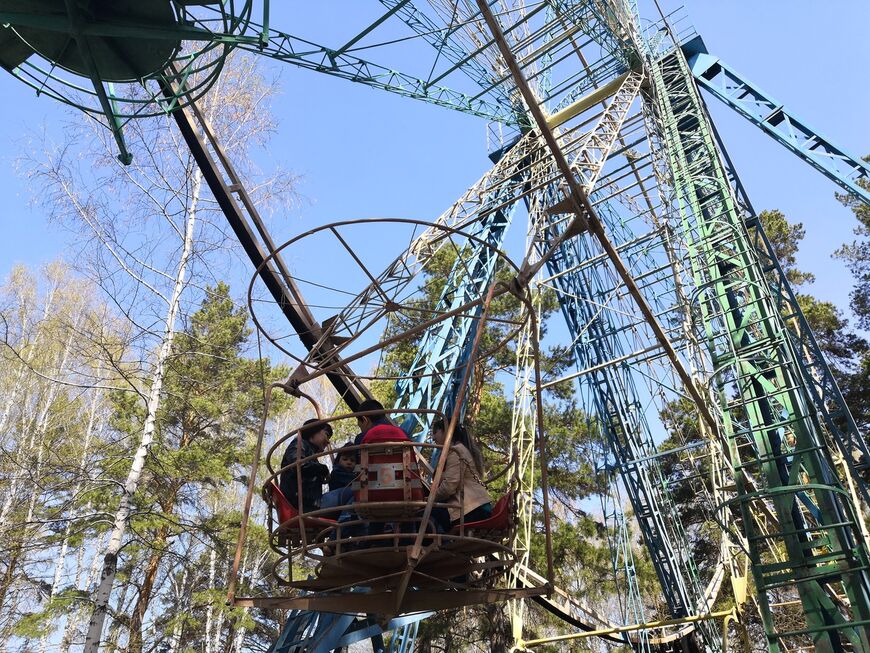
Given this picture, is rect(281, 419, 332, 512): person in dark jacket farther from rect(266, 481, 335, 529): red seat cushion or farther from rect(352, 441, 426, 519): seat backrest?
rect(352, 441, 426, 519): seat backrest

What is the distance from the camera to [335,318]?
5602 millimetres

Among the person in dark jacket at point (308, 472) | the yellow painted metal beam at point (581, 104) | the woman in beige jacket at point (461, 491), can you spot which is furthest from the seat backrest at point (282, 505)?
the yellow painted metal beam at point (581, 104)

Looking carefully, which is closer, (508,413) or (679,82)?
(679,82)

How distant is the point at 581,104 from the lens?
518 inches

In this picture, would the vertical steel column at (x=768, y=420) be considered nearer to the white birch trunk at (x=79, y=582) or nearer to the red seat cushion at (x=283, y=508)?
the red seat cushion at (x=283, y=508)

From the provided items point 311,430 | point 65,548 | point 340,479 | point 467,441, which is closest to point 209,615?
point 65,548

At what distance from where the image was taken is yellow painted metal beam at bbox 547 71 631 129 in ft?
42.0

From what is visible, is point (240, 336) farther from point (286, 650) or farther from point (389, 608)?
point (389, 608)

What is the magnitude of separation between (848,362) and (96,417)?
78.4 feet

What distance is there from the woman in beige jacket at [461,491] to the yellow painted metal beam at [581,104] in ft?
33.3

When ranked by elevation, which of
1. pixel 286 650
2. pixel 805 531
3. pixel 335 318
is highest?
pixel 335 318

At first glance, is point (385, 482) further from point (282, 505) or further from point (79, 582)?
point (79, 582)

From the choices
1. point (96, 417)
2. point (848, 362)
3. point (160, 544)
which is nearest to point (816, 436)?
point (160, 544)

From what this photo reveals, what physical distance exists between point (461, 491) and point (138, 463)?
5.86m
